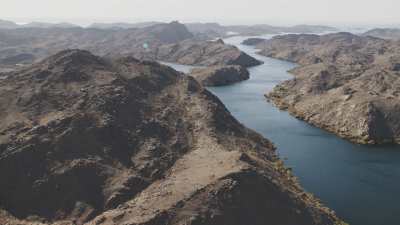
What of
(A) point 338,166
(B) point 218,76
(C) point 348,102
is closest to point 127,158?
(A) point 338,166

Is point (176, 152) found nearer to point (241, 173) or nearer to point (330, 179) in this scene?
point (241, 173)

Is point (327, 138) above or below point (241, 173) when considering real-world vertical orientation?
below

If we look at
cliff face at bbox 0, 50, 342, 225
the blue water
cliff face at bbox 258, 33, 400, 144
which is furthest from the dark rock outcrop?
cliff face at bbox 0, 50, 342, 225

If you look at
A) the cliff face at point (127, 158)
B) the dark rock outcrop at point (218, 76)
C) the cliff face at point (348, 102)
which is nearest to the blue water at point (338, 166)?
the cliff face at point (127, 158)

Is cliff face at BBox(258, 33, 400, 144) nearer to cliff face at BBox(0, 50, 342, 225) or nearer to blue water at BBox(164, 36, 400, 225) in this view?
blue water at BBox(164, 36, 400, 225)

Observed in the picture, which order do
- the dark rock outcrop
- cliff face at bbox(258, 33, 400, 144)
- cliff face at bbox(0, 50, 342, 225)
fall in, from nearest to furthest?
1. cliff face at bbox(0, 50, 342, 225)
2. cliff face at bbox(258, 33, 400, 144)
3. the dark rock outcrop

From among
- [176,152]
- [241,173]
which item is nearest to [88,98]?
[176,152]

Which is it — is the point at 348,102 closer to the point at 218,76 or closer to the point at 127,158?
the point at 127,158

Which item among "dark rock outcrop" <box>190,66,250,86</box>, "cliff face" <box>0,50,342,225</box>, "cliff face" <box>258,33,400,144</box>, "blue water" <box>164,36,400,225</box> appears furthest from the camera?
"dark rock outcrop" <box>190,66,250,86</box>
